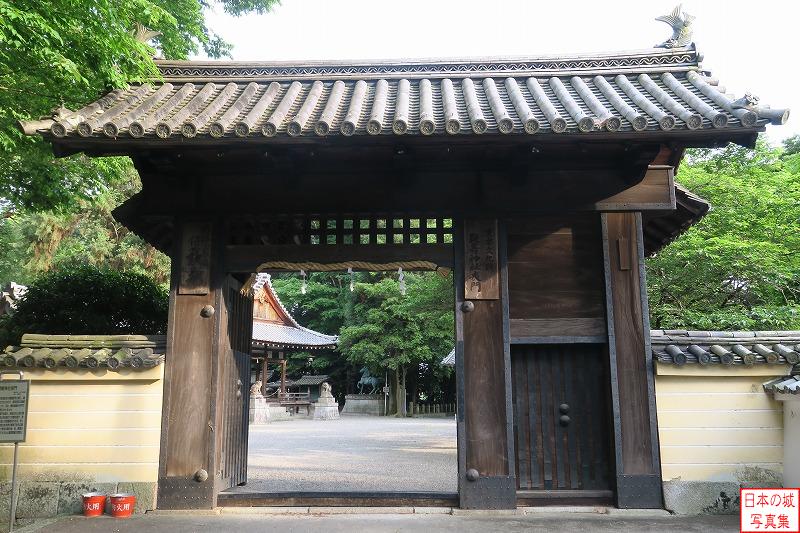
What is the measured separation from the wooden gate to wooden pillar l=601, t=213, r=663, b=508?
14.9ft

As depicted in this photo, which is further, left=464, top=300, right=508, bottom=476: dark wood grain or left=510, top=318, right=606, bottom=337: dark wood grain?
left=510, top=318, right=606, bottom=337: dark wood grain

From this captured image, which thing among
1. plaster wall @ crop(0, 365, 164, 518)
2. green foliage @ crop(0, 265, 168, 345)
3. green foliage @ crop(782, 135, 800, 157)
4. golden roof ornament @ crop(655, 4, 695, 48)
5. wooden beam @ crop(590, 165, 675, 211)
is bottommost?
plaster wall @ crop(0, 365, 164, 518)

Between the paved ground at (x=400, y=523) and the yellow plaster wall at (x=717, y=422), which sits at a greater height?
the yellow plaster wall at (x=717, y=422)

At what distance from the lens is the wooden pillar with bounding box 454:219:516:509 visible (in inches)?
261

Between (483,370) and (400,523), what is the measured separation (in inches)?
73.2

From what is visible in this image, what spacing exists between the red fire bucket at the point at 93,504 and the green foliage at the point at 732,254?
11109mm

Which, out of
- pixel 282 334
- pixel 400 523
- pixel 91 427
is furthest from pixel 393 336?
pixel 400 523

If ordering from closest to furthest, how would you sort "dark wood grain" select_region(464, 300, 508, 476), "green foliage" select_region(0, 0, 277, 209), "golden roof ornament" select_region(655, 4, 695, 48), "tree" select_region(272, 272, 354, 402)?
"green foliage" select_region(0, 0, 277, 209)
"dark wood grain" select_region(464, 300, 508, 476)
"golden roof ornament" select_region(655, 4, 695, 48)
"tree" select_region(272, 272, 354, 402)

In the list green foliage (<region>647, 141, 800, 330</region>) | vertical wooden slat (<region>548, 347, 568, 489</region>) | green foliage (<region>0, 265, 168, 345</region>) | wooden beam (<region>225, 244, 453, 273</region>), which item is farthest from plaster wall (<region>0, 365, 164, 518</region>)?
green foliage (<region>647, 141, 800, 330</region>)

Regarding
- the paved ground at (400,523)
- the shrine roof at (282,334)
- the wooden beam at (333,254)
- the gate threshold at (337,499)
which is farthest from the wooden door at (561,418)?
the shrine roof at (282,334)

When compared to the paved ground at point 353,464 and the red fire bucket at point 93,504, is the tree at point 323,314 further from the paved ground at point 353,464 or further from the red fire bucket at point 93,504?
the red fire bucket at point 93,504

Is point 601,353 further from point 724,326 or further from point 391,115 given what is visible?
point 724,326

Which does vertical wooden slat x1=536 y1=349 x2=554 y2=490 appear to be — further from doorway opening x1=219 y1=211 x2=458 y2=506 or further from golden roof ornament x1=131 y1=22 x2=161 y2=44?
golden roof ornament x1=131 y1=22 x2=161 y2=44

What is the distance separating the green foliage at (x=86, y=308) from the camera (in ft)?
33.2
